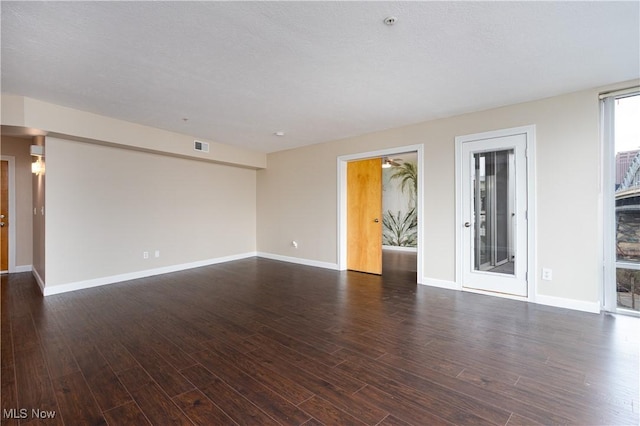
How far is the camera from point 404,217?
340 inches

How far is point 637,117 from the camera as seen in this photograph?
128 inches

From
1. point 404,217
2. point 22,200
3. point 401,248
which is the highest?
point 22,200

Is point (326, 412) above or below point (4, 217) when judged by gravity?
below

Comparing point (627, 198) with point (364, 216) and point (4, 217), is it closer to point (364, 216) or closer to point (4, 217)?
point (364, 216)

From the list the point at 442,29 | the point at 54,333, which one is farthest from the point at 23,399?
the point at 442,29

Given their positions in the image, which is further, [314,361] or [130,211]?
[130,211]

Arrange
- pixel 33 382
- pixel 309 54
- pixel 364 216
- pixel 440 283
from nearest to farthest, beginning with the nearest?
pixel 33 382 → pixel 309 54 → pixel 440 283 → pixel 364 216

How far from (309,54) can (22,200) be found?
22.0 ft

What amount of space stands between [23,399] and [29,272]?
5.42 metres

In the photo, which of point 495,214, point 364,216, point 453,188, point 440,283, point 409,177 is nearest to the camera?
point 495,214

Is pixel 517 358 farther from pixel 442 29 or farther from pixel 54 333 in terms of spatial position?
pixel 54 333

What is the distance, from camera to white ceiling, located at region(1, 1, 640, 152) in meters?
2.08

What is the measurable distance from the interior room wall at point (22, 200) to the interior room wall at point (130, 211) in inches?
95.0

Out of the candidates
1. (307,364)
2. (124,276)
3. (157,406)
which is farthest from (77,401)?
(124,276)
